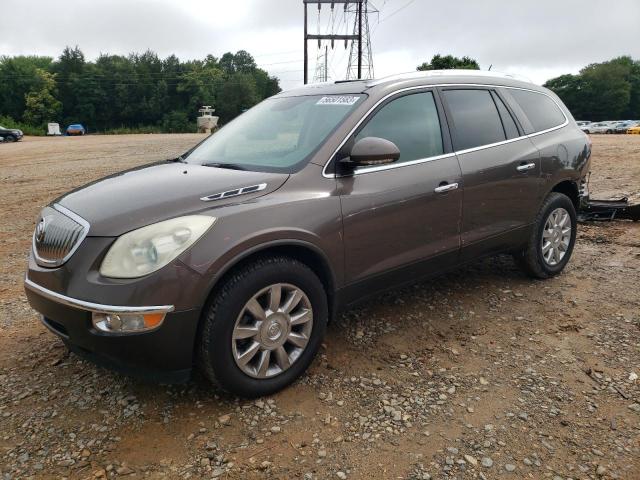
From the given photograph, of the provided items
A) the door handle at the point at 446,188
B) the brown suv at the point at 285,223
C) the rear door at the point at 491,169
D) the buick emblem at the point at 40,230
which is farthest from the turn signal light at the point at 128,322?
the rear door at the point at 491,169

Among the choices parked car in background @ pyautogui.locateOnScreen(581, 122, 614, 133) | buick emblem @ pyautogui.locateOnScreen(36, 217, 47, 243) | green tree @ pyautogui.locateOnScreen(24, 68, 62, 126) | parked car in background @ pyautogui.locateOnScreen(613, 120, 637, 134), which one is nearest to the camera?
buick emblem @ pyautogui.locateOnScreen(36, 217, 47, 243)

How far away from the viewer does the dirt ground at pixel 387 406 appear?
232 centimetres

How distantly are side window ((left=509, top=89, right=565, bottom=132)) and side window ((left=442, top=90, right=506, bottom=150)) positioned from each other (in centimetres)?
45

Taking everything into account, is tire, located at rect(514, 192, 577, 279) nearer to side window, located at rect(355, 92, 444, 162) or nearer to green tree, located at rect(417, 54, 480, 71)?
side window, located at rect(355, 92, 444, 162)

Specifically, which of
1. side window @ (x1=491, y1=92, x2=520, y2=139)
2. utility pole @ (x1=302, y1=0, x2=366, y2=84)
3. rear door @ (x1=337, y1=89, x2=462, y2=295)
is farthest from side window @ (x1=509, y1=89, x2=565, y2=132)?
utility pole @ (x1=302, y1=0, x2=366, y2=84)

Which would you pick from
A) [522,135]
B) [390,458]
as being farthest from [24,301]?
[522,135]

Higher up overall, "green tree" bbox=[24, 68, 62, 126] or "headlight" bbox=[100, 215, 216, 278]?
"green tree" bbox=[24, 68, 62, 126]

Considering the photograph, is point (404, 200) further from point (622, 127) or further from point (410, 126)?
point (622, 127)

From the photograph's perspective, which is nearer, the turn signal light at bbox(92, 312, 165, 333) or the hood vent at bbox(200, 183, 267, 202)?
the turn signal light at bbox(92, 312, 165, 333)

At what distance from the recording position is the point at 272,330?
273 centimetres

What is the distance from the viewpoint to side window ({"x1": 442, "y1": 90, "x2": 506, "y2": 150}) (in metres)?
3.74

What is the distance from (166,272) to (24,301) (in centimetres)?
258

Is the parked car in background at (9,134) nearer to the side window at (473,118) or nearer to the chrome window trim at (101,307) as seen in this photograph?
the side window at (473,118)

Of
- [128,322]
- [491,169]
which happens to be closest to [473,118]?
[491,169]
